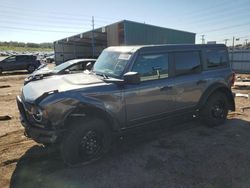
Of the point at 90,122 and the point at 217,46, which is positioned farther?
the point at 217,46

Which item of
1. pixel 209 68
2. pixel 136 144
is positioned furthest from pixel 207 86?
pixel 136 144

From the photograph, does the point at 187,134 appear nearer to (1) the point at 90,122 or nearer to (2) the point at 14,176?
(1) the point at 90,122

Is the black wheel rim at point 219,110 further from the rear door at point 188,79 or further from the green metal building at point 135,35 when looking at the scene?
the green metal building at point 135,35

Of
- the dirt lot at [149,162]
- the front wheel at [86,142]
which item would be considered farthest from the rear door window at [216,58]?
the front wheel at [86,142]

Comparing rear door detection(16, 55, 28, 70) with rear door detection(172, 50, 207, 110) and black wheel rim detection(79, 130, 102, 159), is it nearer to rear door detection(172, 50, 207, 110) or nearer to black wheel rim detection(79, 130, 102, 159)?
rear door detection(172, 50, 207, 110)

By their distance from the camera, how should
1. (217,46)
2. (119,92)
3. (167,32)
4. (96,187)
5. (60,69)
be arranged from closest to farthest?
1. (96,187)
2. (119,92)
3. (217,46)
4. (60,69)
5. (167,32)

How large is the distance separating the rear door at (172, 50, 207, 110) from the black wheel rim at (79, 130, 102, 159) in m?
1.95

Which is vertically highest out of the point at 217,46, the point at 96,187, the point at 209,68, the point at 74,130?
the point at 217,46

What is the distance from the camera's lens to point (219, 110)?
21.0ft

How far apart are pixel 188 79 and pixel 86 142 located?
267 cm

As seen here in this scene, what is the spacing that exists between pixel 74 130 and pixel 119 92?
3.35 ft

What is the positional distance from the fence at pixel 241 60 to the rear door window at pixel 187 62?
15.9m

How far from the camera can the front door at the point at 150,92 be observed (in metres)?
4.61

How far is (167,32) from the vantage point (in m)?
20.1
